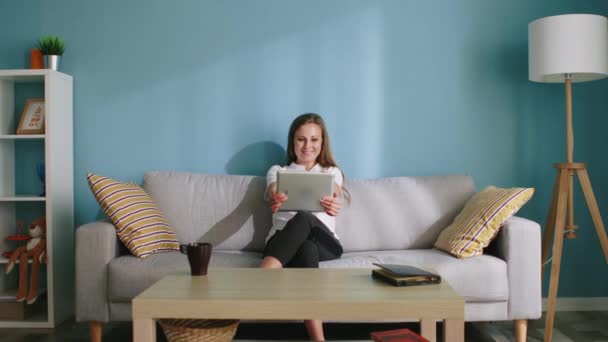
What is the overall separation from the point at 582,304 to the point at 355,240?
4.70 feet

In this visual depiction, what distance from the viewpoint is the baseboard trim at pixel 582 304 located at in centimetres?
315

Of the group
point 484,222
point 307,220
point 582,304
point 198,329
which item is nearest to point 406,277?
point 198,329

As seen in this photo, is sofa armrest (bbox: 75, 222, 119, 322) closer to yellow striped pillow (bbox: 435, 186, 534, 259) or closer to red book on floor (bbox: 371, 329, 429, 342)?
red book on floor (bbox: 371, 329, 429, 342)

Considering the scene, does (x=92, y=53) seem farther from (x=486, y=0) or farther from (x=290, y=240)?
(x=486, y=0)

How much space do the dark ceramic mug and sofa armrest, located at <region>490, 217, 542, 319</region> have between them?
1.37m

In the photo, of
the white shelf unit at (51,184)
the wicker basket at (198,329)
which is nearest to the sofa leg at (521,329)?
the wicker basket at (198,329)

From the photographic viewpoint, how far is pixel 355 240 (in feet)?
9.36

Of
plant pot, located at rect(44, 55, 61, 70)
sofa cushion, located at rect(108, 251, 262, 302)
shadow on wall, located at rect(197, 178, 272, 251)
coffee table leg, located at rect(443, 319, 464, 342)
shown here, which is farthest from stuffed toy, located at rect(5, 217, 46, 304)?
coffee table leg, located at rect(443, 319, 464, 342)

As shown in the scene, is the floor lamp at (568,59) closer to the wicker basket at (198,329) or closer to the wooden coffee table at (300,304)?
the wooden coffee table at (300,304)

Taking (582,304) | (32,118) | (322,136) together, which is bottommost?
(582,304)

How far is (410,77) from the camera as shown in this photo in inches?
125

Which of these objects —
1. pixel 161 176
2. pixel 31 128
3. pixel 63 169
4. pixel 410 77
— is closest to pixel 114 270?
pixel 161 176

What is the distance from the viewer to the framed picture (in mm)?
2971

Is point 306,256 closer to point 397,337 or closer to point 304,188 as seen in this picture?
point 304,188
